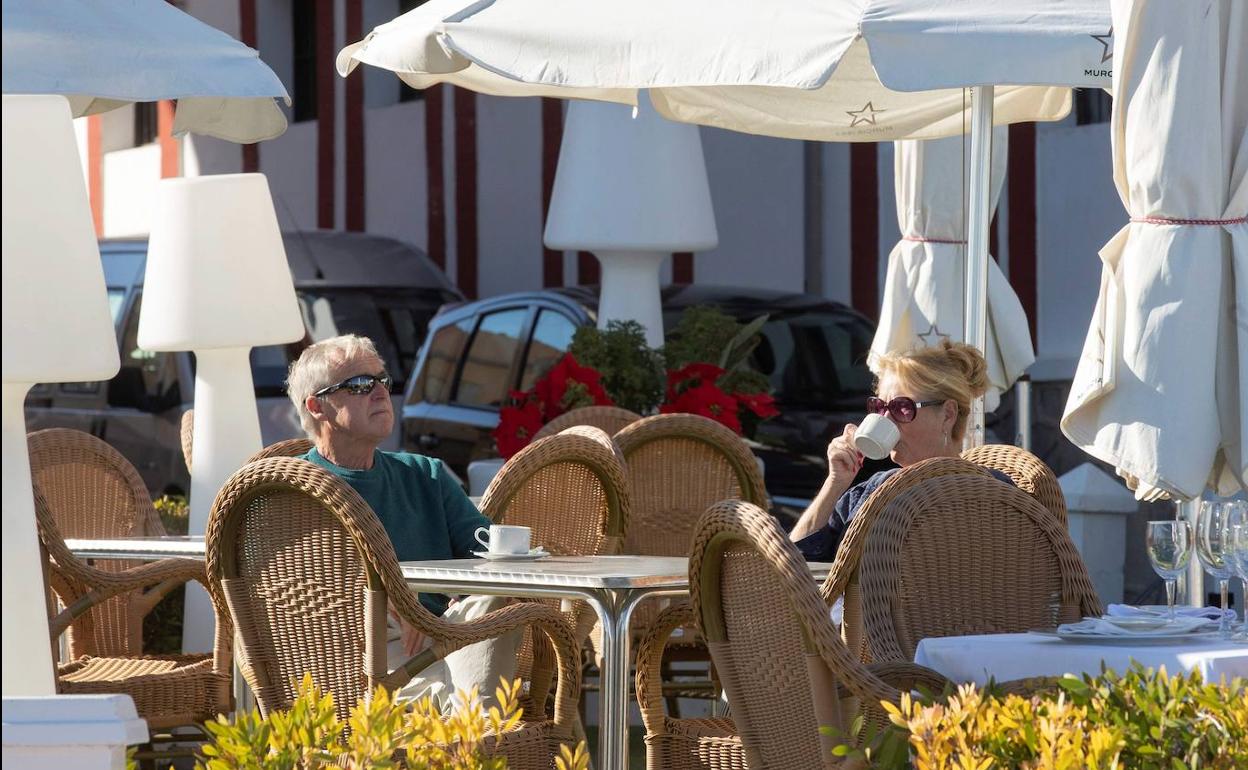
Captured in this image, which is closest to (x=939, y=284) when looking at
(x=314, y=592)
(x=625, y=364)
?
(x=625, y=364)

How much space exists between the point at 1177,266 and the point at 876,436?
2.88ft

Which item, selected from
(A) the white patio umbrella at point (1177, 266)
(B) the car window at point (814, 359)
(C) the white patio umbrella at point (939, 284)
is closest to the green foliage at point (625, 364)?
(C) the white patio umbrella at point (939, 284)

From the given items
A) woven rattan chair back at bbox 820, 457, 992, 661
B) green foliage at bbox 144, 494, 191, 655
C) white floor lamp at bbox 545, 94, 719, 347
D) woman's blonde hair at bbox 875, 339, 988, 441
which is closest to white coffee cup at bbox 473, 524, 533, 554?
woven rattan chair back at bbox 820, 457, 992, 661

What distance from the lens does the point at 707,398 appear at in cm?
831

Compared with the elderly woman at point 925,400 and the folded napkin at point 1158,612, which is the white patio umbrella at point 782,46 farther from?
the folded napkin at point 1158,612

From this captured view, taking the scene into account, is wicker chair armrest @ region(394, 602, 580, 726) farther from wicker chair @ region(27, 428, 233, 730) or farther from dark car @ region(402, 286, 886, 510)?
dark car @ region(402, 286, 886, 510)

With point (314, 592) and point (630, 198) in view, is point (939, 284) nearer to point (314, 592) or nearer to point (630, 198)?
point (630, 198)

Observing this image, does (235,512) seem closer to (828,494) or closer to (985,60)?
(828,494)

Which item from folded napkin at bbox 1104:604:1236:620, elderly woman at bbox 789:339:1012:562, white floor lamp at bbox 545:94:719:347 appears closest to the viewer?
folded napkin at bbox 1104:604:1236:620

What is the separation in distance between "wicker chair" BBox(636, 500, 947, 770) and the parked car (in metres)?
8.60

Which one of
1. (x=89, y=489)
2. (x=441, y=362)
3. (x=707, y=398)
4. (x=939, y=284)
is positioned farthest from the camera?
(x=441, y=362)

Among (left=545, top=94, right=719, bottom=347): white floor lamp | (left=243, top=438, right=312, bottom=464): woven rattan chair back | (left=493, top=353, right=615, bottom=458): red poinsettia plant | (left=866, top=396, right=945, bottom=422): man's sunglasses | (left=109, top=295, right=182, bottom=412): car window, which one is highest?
(left=545, top=94, right=719, bottom=347): white floor lamp

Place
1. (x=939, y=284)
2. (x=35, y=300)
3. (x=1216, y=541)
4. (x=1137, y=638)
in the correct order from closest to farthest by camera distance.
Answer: (x=35, y=300)
(x=1137, y=638)
(x=1216, y=541)
(x=939, y=284)

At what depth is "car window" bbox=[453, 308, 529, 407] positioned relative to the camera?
11.1 metres
